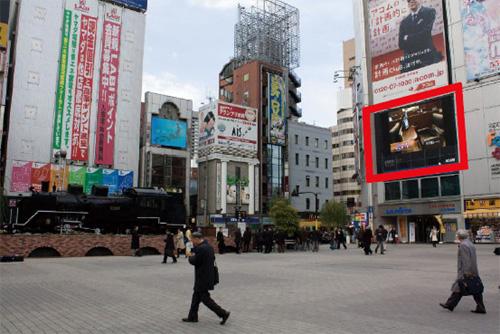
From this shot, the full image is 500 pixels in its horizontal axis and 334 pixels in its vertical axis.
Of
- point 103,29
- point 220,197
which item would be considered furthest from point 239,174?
point 103,29

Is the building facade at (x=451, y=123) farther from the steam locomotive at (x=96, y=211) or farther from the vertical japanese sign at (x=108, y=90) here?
the vertical japanese sign at (x=108, y=90)

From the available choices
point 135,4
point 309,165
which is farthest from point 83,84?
point 309,165

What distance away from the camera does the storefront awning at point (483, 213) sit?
1686 inches

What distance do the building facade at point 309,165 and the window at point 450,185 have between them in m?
27.2

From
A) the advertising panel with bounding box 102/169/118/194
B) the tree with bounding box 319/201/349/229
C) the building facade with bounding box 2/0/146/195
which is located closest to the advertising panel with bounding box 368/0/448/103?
the tree with bounding box 319/201/349/229

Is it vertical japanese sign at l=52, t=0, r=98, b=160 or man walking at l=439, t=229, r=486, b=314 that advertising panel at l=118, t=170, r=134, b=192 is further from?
man walking at l=439, t=229, r=486, b=314

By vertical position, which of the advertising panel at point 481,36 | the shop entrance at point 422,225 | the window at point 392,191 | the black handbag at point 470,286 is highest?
the advertising panel at point 481,36

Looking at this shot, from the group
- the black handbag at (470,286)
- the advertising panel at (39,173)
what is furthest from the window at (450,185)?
the black handbag at (470,286)

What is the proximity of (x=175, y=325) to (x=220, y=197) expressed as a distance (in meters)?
55.4

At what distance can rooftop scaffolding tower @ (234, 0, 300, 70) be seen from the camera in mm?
78750

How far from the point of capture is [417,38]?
49250 millimetres

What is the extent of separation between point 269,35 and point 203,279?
7628 cm

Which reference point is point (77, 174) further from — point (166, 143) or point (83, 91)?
point (166, 143)

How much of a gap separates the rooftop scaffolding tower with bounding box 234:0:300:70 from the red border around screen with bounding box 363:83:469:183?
29.2 m
